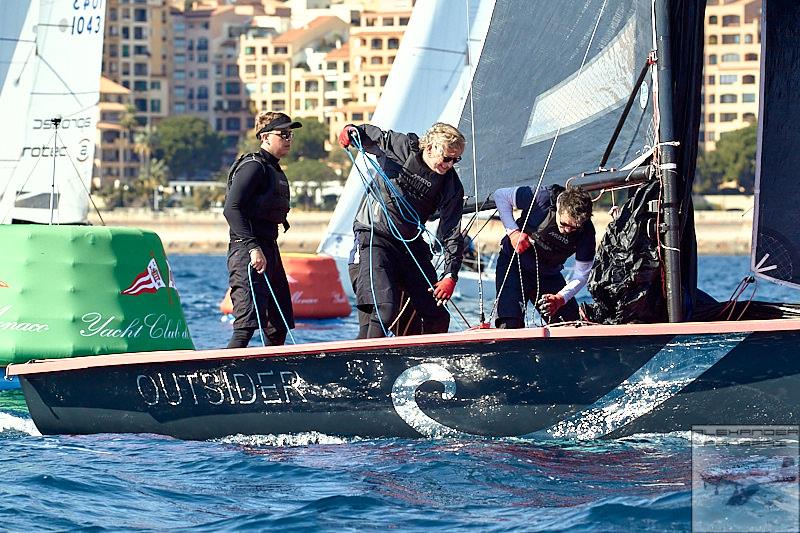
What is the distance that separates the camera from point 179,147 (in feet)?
343

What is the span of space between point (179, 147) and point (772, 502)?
3959 inches

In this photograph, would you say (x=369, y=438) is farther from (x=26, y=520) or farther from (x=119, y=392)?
(x=26, y=520)

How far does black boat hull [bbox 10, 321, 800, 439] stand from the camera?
6.96 m

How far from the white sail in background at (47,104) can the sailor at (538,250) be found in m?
6.84

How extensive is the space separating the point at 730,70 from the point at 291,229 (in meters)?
40.9

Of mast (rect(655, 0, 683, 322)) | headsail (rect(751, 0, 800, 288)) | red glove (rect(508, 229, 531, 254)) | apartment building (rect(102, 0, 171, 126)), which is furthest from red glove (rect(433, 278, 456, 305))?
apartment building (rect(102, 0, 171, 126))

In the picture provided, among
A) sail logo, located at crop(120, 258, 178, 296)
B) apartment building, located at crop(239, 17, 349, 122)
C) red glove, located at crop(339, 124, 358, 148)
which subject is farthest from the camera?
apartment building, located at crop(239, 17, 349, 122)

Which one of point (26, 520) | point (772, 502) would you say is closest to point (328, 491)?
point (26, 520)

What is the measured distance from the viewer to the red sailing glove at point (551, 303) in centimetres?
750

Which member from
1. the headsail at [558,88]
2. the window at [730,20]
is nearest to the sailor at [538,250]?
the headsail at [558,88]

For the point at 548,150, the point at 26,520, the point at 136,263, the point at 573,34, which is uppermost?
the point at 573,34

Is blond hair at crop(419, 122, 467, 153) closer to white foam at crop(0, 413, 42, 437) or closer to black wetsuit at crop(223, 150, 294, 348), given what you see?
black wetsuit at crop(223, 150, 294, 348)

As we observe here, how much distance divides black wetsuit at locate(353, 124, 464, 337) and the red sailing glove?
18.6 inches

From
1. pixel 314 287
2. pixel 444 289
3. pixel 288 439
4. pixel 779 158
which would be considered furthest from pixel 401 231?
pixel 314 287
